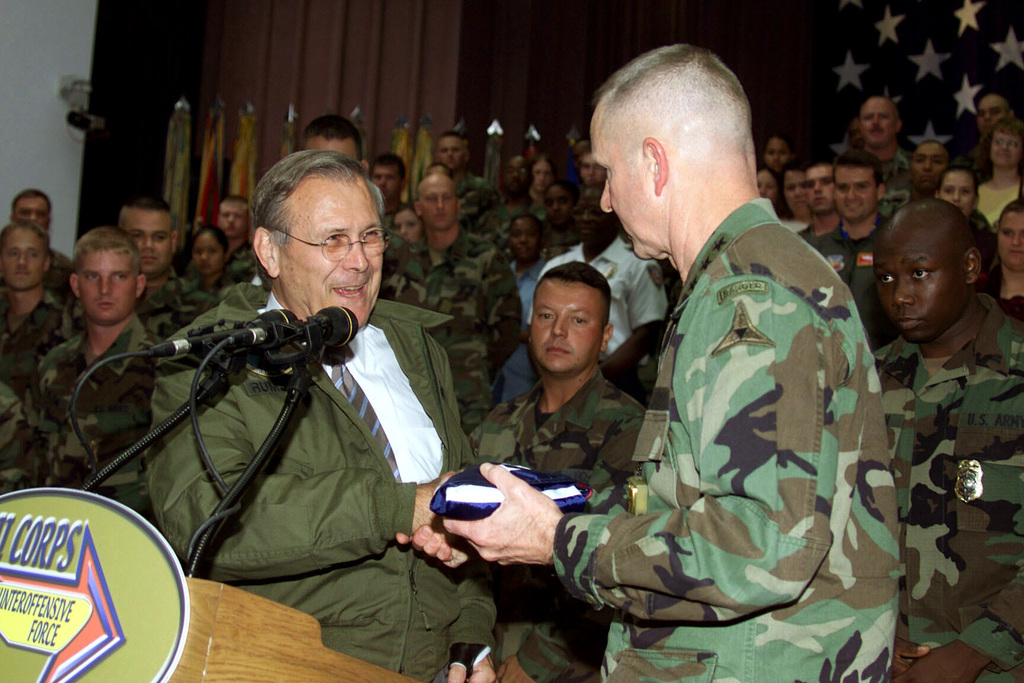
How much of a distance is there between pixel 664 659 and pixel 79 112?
806cm

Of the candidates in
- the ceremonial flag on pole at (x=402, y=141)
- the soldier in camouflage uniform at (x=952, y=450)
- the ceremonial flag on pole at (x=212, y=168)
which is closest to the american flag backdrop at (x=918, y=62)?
the ceremonial flag on pole at (x=402, y=141)

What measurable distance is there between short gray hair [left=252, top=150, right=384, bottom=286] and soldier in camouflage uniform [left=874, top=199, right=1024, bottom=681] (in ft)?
5.61

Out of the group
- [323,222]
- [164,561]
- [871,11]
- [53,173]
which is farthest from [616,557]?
[871,11]

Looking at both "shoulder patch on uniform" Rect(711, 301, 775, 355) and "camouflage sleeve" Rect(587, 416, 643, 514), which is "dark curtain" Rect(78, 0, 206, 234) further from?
"shoulder patch on uniform" Rect(711, 301, 775, 355)

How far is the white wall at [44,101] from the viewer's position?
7.44m

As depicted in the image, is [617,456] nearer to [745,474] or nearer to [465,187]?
[745,474]

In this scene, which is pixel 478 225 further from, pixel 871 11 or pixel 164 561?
pixel 164 561

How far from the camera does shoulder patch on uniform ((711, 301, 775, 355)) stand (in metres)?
1.30

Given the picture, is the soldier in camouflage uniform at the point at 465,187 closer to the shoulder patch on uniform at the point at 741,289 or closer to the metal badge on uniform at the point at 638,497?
the metal badge on uniform at the point at 638,497

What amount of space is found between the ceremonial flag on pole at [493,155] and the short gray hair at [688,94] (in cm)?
740

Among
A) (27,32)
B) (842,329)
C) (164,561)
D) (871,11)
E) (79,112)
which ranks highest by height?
(871,11)

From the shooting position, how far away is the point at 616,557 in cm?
136

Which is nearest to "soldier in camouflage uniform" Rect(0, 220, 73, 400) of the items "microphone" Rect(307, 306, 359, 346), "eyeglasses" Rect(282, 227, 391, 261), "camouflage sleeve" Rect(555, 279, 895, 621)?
"eyeglasses" Rect(282, 227, 391, 261)

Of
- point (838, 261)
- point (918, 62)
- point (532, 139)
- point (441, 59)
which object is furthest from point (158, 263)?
point (918, 62)
